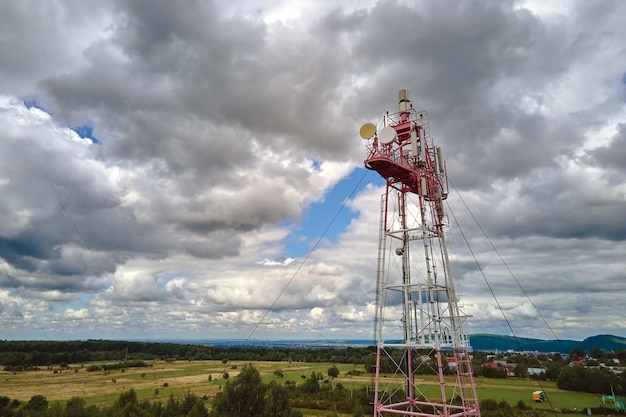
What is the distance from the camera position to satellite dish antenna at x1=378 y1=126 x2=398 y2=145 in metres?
21.8

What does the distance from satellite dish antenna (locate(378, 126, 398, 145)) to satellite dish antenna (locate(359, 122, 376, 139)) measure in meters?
0.53

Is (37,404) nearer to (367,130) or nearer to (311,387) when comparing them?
(311,387)

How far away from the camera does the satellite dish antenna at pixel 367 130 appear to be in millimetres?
22575

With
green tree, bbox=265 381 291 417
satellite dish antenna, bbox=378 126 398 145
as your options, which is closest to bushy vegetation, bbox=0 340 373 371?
green tree, bbox=265 381 291 417

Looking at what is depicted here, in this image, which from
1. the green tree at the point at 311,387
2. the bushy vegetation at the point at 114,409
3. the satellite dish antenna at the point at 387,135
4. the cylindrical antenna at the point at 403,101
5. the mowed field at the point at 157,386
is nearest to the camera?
the satellite dish antenna at the point at 387,135

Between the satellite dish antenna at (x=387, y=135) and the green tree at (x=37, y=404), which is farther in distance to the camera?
the green tree at (x=37, y=404)

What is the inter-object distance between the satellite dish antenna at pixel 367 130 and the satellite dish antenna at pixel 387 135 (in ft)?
1.73

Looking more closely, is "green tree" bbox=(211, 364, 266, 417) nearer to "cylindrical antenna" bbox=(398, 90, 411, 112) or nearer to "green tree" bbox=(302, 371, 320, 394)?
"green tree" bbox=(302, 371, 320, 394)

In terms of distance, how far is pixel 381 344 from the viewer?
2100 centimetres

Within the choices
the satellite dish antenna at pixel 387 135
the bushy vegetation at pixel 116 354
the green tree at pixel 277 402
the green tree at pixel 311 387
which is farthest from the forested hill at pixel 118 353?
the satellite dish antenna at pixel 387 135

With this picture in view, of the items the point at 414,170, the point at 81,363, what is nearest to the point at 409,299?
the point at 414,170

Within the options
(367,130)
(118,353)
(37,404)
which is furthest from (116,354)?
(367,130)

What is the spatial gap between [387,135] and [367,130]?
1333mm

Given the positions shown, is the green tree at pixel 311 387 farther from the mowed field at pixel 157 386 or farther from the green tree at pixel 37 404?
the green tree at pixel 37 404
